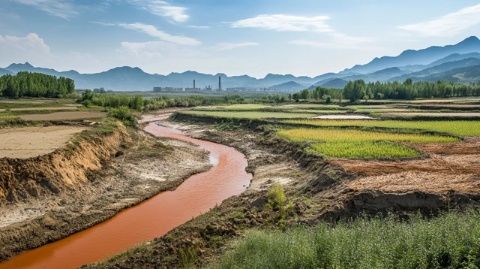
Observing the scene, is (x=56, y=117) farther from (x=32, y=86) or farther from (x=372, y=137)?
(x=32, y=86)

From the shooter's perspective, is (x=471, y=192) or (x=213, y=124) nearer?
(x=471, y=192)

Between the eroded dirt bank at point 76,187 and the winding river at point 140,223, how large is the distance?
1.97ft

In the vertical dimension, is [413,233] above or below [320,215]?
above

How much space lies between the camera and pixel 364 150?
1390 inches

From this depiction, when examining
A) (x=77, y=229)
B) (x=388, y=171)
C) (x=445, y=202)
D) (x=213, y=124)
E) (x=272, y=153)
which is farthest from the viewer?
(x=213, y=124)

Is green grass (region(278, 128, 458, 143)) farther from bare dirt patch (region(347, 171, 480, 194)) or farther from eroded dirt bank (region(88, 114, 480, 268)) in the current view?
bare dirt patch (region(347, 171, 480, 194))

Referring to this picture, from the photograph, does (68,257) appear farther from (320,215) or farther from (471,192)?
(471,192)

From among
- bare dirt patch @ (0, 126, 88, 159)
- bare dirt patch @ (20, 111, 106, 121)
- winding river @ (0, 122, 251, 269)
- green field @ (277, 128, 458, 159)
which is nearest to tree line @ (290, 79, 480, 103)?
green field @ (277, 128, 458, 159)

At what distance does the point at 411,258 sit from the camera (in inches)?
507

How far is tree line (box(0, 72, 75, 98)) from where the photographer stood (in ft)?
348

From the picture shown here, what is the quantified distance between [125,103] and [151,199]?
75.4 meters

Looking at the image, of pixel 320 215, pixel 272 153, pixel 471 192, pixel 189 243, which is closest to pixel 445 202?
pixel 471 192

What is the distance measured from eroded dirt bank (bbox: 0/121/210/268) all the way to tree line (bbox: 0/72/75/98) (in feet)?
253

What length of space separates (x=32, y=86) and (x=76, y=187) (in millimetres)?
93565
